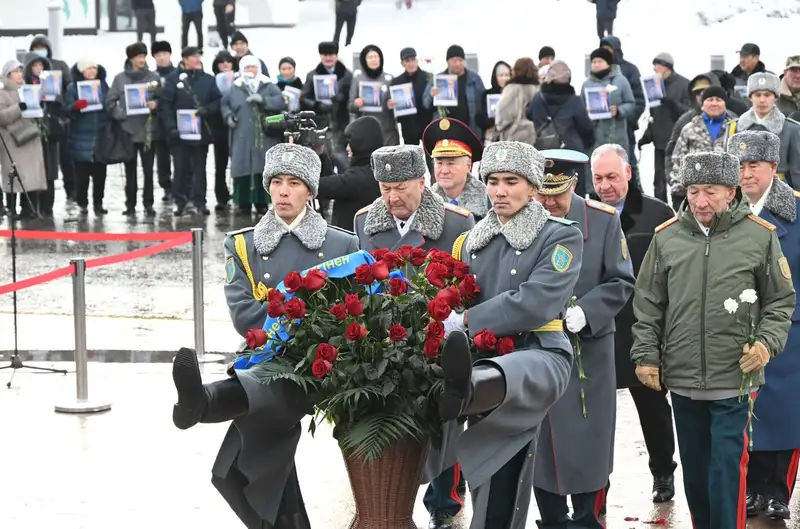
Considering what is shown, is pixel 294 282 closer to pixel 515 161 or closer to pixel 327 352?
pixel 327 352

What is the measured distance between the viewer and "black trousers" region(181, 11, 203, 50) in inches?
1130

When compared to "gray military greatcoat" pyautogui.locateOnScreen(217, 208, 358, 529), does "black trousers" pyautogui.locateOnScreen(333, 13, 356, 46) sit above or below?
above

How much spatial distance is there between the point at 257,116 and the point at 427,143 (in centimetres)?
959

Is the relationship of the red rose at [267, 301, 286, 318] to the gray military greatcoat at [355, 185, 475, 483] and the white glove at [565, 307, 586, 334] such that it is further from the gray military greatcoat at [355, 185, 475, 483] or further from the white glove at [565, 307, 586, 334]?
the gray military greatcoat at [355, 185, 475, 483]

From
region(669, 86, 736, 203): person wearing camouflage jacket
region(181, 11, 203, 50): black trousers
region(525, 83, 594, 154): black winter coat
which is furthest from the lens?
region(181, 11, 203, 50): black trousers

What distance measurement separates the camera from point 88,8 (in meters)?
32.9

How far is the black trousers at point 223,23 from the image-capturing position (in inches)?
1145

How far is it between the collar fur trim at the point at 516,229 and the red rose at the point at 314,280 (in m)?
1.02

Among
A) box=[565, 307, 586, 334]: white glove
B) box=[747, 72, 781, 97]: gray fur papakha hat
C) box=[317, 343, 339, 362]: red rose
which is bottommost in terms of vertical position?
box=[565, 307, 586, 334]: white glove

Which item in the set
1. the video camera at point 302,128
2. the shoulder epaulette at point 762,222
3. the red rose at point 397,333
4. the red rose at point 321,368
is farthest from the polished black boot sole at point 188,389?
the video camera at point 302,128

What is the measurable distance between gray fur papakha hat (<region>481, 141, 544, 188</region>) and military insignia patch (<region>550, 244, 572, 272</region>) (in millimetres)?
296

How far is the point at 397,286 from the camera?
17.5ft

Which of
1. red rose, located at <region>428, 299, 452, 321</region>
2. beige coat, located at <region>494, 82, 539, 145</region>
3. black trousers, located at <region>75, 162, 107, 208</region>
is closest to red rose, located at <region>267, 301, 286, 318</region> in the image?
red rose, located at <region>428, 299, 452, 321</region>

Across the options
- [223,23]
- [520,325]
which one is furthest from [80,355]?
[223,23]
